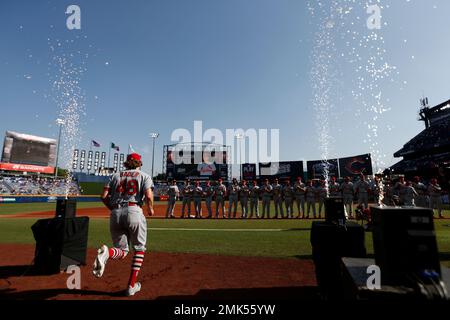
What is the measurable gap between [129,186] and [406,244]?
11.9 ft

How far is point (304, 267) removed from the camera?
188 inches

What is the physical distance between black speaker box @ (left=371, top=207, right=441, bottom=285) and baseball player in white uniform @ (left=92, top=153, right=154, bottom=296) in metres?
3.18

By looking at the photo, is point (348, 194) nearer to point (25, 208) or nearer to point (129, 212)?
point (129, 212)

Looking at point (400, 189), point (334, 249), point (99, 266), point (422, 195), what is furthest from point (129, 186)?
point (422, 195)

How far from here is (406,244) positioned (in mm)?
2062

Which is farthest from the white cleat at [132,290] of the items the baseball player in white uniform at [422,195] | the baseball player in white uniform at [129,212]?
the baseball player in white uniform at [422,195]

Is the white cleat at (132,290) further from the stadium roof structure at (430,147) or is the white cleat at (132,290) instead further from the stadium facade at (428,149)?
the stadium roof structure at (430,147)

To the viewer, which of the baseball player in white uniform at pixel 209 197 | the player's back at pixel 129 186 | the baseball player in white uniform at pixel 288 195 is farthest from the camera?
the baseball player in white uniform at pixel 209 197

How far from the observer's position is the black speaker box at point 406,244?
79.4 inches

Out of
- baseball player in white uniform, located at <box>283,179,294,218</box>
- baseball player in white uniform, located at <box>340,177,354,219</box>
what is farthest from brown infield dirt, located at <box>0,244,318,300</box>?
baseball player in white uniform, located at <box>340,177,354,219</box>

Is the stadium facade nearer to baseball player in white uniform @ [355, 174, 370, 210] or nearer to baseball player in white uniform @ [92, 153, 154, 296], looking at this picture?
baseball player in white uniform @ [355, 174, 370, 210]

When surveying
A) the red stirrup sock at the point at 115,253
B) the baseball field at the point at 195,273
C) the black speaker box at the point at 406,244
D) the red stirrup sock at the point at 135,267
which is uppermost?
the black speaker box at the point at 406,244

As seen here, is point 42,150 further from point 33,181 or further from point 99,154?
point 99,154
